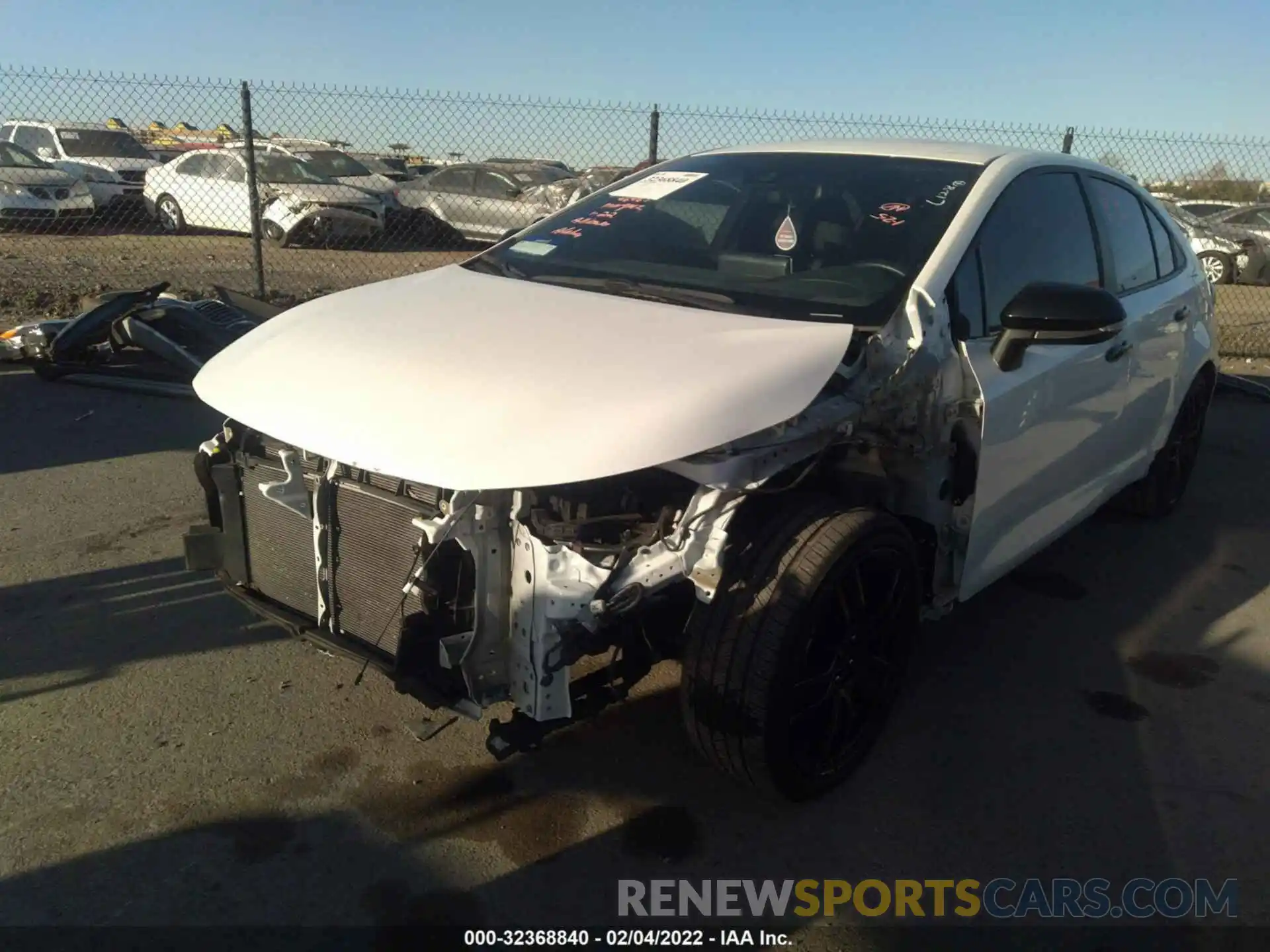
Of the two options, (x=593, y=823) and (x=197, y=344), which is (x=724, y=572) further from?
(x=197, y=344)

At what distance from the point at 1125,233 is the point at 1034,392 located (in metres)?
1.45

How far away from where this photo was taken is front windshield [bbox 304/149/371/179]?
1739cm

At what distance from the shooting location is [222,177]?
15797mm

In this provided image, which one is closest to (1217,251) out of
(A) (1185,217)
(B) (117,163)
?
(A) (1185,217)

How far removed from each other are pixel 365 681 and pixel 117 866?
101 centimetres

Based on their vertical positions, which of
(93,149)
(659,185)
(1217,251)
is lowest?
(1217,251)

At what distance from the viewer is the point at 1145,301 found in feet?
13.4

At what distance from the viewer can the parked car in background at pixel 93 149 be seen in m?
17.3

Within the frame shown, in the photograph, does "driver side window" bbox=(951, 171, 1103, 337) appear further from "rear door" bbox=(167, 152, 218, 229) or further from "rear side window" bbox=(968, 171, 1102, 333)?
"rear door" bbox=(167, 152, 218, 229)

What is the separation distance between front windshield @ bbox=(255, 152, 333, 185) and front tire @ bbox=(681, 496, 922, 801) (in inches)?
580

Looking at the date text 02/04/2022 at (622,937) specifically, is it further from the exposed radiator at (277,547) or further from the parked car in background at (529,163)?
the parked car in background at (529,163)

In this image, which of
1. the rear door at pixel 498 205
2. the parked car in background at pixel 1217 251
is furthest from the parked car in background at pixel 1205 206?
the rear door at pixel 498 205

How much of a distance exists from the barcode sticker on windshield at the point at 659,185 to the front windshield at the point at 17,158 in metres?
13.9

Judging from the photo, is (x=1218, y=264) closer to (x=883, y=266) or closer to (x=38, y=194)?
(x=883, y=266)
